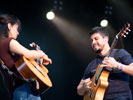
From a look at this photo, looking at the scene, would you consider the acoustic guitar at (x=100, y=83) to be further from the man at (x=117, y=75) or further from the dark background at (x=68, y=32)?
the dark background at (x=68, y=32)

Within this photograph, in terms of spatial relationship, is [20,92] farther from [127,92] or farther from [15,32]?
[127,92]

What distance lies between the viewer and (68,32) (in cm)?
605

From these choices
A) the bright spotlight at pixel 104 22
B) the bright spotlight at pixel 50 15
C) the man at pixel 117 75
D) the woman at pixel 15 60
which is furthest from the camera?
the bright spotlight at pixel 104 22

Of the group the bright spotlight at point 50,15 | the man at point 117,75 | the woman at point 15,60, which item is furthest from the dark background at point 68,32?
the woman at point 15,60

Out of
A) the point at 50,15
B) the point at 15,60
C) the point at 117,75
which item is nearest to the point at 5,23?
the point at 15,60

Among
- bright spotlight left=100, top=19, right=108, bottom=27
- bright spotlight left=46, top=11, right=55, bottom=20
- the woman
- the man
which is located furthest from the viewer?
bright spotlight left=100, top=19, right=108, bottom=27

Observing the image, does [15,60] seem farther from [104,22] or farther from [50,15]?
[104,22]

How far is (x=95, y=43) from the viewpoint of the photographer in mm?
3414

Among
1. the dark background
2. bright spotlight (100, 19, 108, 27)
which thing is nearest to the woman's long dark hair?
the dark background

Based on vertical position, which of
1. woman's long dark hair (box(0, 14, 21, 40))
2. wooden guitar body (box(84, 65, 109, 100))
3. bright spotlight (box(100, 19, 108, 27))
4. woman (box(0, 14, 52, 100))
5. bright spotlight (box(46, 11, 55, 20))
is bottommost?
wooden guitar body (box(84, 65, 109, 100))

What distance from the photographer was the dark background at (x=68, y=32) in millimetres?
5594

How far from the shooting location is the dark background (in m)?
5.59

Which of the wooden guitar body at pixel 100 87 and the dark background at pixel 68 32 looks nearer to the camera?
the wooden guitar body at pixel 100 87

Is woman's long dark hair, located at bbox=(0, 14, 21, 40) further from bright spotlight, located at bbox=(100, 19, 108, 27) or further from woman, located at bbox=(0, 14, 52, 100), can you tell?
bright spotlight, located at bbox=(100, 19, 108, 27)
